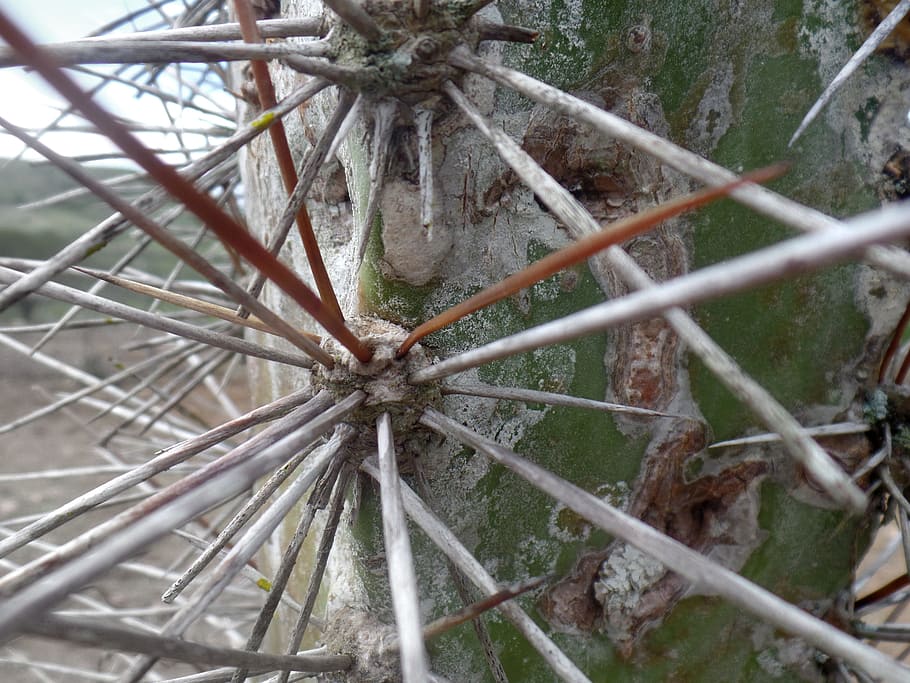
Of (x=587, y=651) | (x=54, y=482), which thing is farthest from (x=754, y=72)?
(x=54, y=482)

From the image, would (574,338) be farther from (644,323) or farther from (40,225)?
(40,225)

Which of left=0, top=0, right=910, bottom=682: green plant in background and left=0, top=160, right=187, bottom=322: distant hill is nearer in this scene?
left=0, top=0, right=910, bottom=682: green plant in background

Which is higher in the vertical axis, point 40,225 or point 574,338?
point 40,225

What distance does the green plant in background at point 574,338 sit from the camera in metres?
0.38

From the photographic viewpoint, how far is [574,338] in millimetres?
391

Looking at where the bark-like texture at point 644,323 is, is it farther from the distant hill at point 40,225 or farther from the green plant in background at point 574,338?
the distant hill at point 40,225

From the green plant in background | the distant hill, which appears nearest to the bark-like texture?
the green plant in background

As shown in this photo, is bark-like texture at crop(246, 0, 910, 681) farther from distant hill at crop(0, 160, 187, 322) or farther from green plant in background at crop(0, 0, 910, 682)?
distant hill at crop(0, 160, 187, 322)

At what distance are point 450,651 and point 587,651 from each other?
0.11m

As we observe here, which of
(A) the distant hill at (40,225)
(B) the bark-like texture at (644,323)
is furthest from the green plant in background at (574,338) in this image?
(A) the distant hill at (40,225)

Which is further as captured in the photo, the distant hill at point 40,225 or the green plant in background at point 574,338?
the distant hill at point 40,225

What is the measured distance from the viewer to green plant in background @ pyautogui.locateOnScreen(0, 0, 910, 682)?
0.38 m

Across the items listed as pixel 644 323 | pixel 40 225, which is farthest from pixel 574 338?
pixel 40 225

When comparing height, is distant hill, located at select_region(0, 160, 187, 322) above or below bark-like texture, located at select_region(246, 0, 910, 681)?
above
